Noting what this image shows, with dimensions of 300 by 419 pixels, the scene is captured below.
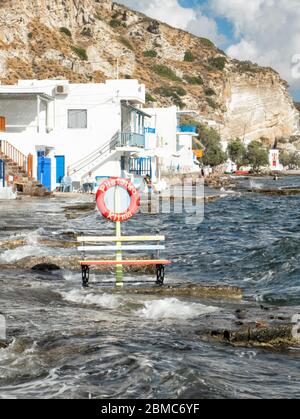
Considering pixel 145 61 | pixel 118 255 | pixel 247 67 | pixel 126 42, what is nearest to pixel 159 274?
pixel 118 255

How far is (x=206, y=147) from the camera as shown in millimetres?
121625

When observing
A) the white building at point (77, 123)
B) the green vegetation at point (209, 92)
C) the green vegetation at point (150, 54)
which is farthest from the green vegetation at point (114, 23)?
the white building at point (77, 123)

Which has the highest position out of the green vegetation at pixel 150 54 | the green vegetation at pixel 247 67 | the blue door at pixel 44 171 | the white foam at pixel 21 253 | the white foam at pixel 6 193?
the green vegetation at pixel 150 54

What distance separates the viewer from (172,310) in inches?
393

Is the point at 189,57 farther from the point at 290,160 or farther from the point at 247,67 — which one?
the point at 290,160

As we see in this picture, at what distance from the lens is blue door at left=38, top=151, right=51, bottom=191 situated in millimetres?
39438

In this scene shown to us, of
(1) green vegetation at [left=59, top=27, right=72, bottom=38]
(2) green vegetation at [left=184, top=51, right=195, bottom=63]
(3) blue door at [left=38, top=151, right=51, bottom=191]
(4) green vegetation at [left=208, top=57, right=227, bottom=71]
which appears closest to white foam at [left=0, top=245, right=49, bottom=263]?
(3) blue door at [left=38, top=151, right=51, bottom=191]

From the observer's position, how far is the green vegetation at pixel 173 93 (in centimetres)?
14288

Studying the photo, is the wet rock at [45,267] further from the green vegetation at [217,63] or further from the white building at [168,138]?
the green vegetation at [217,63]

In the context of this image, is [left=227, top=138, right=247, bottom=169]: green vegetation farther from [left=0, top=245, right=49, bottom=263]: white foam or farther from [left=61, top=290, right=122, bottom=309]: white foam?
[left=61, top=290, right=122, bottom=309]: white foam

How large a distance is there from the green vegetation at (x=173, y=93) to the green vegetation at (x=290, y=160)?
43272mm

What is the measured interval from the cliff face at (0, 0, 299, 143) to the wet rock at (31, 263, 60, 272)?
8741 centimetres

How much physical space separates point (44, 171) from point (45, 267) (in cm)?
2644
